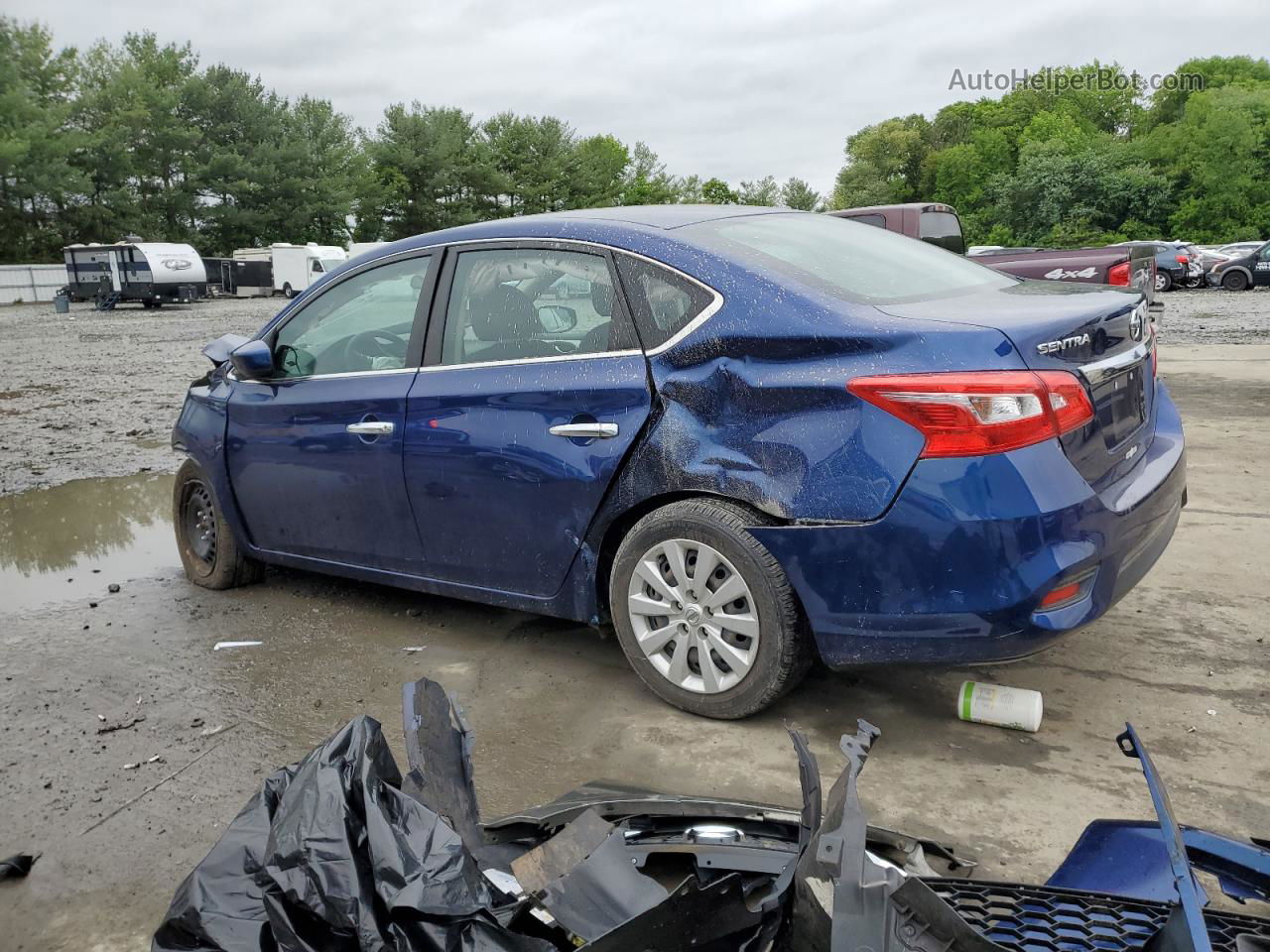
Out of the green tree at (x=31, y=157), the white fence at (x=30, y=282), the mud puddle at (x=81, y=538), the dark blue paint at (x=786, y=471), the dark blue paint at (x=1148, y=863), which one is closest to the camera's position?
the dark blue paint at (x=1148, y=863)

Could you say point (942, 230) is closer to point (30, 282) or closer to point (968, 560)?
point (968, 560)

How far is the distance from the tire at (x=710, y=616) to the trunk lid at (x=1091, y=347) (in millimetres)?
848

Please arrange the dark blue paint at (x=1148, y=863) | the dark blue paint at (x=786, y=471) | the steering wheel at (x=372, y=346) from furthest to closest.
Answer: the steering wheel at (x=372, y=346) → the dark blue paint at (x=786, y=471) → the dark blue paint at (x=1148, y=863)

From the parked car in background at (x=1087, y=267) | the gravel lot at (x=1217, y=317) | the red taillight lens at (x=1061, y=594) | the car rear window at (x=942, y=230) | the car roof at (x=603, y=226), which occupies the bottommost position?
the gravel lot at (x=1217, y=317)

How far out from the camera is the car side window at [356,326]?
4.17 meters

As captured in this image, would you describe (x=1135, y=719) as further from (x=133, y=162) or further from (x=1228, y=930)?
(x=133, y=162)

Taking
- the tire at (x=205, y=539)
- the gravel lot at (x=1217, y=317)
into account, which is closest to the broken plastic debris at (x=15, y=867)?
the tire at (x=205, y=539)

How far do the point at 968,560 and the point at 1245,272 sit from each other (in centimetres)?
2932

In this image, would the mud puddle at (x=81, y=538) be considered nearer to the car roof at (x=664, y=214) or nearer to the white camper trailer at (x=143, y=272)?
the car roof at (x=664, y=214)

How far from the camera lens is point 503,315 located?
3.86 m

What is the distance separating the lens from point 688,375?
329 cm

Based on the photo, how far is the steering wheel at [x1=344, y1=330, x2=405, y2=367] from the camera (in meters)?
4.16

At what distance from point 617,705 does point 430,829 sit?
167 centimetres

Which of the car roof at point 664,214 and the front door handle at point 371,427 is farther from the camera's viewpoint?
the front door handle at point 371,427
